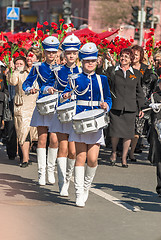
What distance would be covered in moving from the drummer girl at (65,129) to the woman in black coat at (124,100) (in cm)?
288

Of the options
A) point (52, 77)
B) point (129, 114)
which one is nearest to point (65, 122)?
point (52, 77)

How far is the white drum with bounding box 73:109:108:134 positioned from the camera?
841 cm

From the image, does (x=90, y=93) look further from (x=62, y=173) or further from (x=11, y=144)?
(x=11, y=144)

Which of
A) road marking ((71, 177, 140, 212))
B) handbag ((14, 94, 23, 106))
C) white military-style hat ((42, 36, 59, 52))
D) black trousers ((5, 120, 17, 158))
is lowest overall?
black trousers ((5, 120, 17, 158))

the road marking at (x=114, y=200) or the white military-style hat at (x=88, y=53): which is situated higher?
A: the white military-style hat at (x=88, y=53)

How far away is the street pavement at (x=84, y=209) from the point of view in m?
7.38

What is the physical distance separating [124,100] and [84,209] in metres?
4.47

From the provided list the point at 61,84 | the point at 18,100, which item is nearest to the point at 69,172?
the point at 61,84

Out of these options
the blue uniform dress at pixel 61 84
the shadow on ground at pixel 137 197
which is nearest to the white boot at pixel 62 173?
the blue uniform dress at pixel 61 84

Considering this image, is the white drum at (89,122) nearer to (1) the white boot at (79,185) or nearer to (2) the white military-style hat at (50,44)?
→ (1) the white boot at (79,185)

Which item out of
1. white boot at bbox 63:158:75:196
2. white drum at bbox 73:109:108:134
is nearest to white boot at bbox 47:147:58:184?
white boot at bbox 63:158:75:196

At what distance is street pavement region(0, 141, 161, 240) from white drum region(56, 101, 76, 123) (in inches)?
38.8

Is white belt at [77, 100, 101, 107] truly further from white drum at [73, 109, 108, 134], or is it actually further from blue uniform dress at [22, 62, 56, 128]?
blue uniform dress at [22, 62, 56, 128]

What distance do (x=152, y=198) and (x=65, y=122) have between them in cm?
162
